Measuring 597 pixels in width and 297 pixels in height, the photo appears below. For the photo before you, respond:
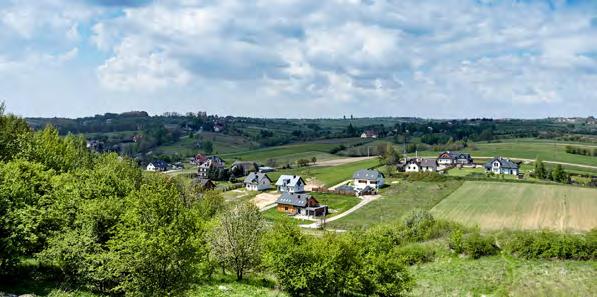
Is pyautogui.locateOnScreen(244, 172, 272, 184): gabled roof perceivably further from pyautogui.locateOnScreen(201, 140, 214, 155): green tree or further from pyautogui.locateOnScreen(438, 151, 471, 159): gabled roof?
pyautogui.locateOnScreen(201, 140, 214, 155): green tree

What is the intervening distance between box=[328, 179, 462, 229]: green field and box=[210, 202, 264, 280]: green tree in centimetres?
3794

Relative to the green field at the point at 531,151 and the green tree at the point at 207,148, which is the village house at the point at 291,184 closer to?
the green field at the point at 531,151

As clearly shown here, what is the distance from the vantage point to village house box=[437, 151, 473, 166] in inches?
5753

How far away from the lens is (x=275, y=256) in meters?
33.6

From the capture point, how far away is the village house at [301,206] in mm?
90125

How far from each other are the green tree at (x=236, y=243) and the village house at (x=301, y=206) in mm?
52870

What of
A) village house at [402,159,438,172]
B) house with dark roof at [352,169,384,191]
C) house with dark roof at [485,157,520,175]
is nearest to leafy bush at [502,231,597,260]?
house with dark roof at [352,169,384,191]

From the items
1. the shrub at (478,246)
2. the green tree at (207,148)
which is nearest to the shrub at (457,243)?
the shrub at (478,246)

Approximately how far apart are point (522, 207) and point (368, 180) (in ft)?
127

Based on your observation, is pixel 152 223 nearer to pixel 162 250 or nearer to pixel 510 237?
pixel 162 250

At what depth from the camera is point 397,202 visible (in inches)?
3622

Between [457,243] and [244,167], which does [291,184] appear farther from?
[457,243]

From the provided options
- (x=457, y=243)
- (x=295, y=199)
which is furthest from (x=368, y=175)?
(x=457, y=243)

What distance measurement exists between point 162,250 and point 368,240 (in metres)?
19.7
